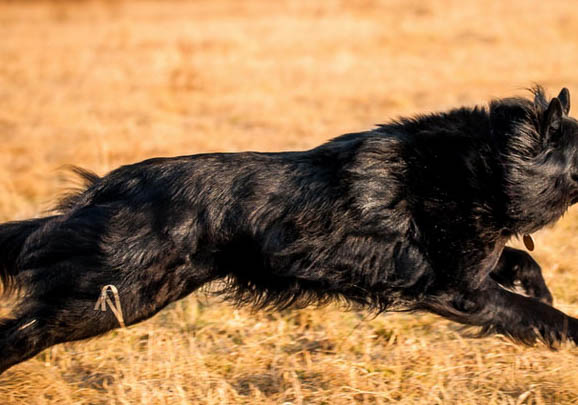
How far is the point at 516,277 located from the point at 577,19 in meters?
12.2

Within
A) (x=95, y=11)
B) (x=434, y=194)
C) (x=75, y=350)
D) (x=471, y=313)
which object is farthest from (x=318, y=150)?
(x=95, y=11)

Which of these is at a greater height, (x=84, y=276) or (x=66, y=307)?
(x=84, y=276)

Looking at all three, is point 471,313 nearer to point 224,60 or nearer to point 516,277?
point 516,277

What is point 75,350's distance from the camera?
463 centimetres

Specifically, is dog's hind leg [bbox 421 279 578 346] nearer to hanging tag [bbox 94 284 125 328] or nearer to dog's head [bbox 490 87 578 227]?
dog's head [bbox 490 87 578 227]

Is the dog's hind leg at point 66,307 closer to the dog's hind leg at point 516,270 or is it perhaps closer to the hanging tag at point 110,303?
the hanging tag at point 110,303

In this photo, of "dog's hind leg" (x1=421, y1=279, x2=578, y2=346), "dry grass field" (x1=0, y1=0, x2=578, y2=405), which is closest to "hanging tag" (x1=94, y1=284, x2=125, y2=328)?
"dry grass field" (x1=0, y1=0, x2=578, y2=405)

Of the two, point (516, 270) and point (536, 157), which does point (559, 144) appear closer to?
point (536, 157)

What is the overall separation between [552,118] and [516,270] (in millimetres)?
943

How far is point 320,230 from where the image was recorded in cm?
381

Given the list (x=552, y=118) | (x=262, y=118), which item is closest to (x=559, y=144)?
(x=552, y=118)

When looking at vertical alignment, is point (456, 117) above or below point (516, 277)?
above

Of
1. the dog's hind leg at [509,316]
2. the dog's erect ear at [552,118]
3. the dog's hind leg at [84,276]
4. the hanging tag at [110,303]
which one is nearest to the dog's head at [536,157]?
the dog's erect ear at [552,118]

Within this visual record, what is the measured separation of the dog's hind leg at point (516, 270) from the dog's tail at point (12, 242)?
245cm
